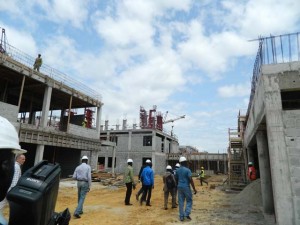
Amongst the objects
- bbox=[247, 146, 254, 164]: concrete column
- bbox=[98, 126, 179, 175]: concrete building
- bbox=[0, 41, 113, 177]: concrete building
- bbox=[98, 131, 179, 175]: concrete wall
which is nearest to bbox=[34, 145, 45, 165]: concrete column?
bbox=[0, 41, 113, 177]: concrete building

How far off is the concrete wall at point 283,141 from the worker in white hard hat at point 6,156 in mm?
5606

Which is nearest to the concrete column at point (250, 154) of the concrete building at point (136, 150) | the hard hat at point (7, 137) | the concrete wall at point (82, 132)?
the concrete wall at point (82, 132)

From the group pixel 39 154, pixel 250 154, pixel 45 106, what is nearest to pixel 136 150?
pixel 45 106

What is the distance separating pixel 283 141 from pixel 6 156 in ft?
18.9

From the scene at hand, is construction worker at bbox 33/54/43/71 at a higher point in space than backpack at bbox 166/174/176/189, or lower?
higher

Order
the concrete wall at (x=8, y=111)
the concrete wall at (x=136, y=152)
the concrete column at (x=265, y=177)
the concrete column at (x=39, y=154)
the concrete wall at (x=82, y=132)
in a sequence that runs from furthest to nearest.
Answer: the concrete wall at (x=136, y=152) → the concrete wall at (x=82, y=132) → the concrete column at (x=39, y=154) → the concrete wall at (x=8, y=111) → the concrete column at (x=265, y=177)

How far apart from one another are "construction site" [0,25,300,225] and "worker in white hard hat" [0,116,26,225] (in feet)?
18.4

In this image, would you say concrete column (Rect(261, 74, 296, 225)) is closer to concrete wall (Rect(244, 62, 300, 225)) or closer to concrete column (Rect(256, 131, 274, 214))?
concrete wall (Rect(244, 62, 300, 225))

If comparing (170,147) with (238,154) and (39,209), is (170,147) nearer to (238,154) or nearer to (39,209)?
(238,154)

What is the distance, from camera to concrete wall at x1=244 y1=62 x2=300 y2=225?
5.56 m

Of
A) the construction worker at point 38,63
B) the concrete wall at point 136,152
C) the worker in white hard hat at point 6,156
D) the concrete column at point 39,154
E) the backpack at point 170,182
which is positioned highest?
the construction worker at point 38,63

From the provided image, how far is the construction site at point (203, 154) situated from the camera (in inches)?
230

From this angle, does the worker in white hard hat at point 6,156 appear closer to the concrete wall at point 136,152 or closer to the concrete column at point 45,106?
the concrete column at point 45,106

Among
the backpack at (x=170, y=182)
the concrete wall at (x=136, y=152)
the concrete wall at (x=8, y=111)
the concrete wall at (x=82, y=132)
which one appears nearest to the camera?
the backpack at (x=170, y=182)
